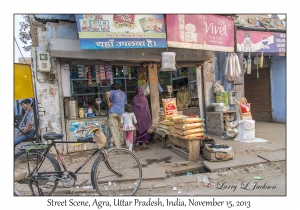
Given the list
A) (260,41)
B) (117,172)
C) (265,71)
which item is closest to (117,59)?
(117,172)

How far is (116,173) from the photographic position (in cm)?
341

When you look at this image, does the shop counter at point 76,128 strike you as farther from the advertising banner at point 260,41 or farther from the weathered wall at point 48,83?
the advertising banner at point 260,41

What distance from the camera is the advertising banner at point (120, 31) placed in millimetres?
4984

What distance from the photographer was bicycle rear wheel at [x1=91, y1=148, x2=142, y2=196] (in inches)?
125

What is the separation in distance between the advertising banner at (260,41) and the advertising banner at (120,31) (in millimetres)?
3292

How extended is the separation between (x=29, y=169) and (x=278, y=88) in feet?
32.8

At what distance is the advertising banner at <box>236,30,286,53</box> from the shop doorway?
2147mm

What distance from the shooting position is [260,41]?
7457 millimetres

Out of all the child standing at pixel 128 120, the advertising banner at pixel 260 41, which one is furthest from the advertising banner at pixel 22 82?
the advertising banner at pixel 260 41

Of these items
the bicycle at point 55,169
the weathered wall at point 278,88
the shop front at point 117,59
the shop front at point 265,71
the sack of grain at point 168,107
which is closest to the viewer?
the bicycle at point 55,169

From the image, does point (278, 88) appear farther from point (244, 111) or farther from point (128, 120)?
point (128, 120)

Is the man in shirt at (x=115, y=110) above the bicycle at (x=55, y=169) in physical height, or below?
above

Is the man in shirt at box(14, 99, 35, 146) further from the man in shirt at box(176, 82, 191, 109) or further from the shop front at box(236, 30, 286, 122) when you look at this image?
the shop front at box(236, 30, 286, 122)

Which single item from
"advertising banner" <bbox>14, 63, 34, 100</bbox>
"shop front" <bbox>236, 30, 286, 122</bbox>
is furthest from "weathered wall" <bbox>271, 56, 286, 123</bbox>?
"advertising banner" <bbox>14, 63, 34, 100</bbox>
